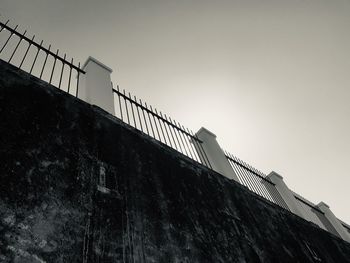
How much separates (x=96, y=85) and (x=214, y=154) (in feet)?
9.91

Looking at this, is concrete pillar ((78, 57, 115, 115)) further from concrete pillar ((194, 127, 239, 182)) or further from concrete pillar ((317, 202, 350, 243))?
concrete pillar ((317, 202, 350, 243))

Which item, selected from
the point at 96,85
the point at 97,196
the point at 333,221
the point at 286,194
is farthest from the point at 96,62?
the point at 333,221

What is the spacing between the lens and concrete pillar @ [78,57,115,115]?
3768 millimetres

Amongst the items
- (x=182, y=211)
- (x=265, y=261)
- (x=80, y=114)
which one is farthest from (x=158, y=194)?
(x=265, y=261)

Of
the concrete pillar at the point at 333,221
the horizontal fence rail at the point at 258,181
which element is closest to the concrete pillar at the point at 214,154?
the horizontal fence rail at the point at 258,181

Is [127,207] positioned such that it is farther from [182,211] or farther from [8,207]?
[8,207]

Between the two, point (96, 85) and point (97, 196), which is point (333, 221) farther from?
point (97, 196)

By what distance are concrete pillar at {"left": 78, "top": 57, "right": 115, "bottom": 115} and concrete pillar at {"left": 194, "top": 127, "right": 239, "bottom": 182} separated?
2538mm

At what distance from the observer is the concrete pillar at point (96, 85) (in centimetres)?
377

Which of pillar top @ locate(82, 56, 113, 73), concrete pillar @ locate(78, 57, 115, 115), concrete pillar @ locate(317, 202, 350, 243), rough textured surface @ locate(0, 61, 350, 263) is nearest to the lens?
rough textured surface @ locate(0, 61, 350, 263)

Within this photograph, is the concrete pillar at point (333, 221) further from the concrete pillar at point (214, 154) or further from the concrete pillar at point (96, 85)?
the concrete pillar at point (96, 85)

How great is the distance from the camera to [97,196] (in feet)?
7.06

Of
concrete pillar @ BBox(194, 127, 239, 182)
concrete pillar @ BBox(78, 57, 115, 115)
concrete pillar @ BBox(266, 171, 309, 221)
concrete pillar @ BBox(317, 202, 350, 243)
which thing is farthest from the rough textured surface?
concrete pillar @ BBox(317, 202, 350, 243)

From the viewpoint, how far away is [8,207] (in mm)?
1608
